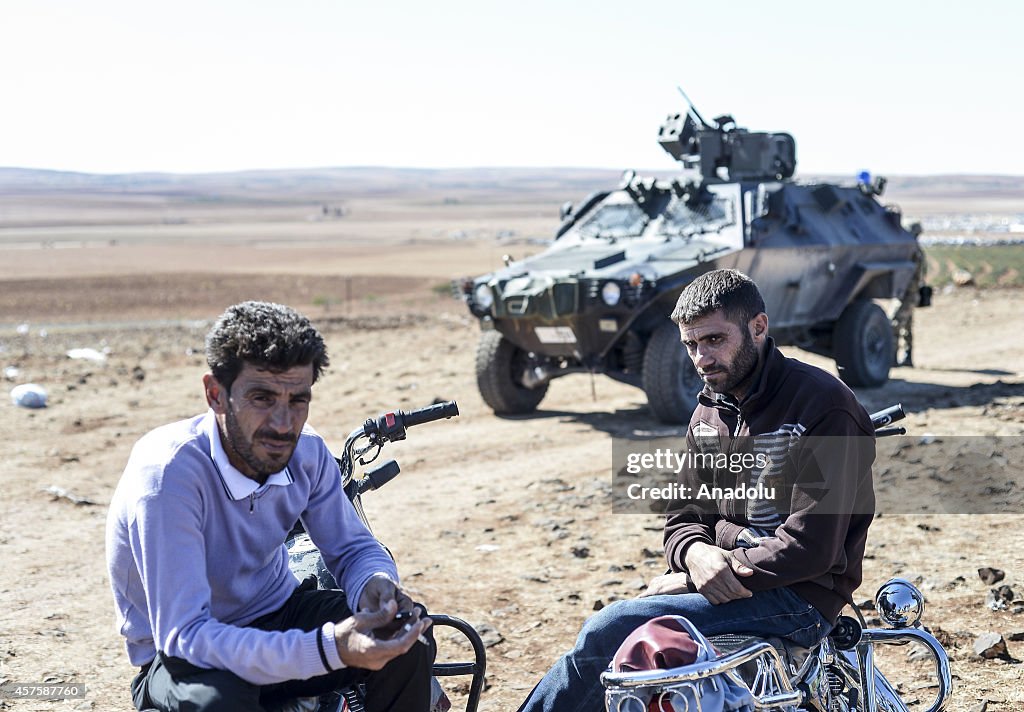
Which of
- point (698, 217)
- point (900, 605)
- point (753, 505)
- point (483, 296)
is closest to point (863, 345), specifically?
point (698, 217)

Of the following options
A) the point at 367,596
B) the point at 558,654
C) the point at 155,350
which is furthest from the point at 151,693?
the point at 155,350

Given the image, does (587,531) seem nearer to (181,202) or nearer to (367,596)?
(367,596)

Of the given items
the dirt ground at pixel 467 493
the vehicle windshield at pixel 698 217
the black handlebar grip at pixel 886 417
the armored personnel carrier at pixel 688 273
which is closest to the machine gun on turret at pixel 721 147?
the armored personnel carrier at pixel 688 273

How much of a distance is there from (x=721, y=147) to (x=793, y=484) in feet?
30.6

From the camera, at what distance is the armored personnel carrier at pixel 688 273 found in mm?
9945

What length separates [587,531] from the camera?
23.1 feet

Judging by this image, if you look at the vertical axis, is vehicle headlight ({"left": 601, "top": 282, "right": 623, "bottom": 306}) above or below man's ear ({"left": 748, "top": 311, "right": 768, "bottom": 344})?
below

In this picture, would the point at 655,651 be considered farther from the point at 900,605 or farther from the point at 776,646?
the point at 900,605

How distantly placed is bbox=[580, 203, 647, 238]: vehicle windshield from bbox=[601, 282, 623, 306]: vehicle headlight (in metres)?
1.80

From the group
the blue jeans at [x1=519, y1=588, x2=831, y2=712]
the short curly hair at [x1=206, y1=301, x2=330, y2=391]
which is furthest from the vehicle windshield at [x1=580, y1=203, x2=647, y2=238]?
the short curly hair at [x1=206, y1=301, x2=330, y2=391]

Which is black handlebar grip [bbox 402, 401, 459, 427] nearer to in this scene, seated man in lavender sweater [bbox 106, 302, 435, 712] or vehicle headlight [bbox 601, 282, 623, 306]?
seated man in lavender sweater [bbox 106, 302, 435, 712]

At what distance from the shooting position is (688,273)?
1008cm

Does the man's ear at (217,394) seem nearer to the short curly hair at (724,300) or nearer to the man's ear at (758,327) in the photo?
the short curly hair at (724,300)

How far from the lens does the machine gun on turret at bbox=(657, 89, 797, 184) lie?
40.4 ft
